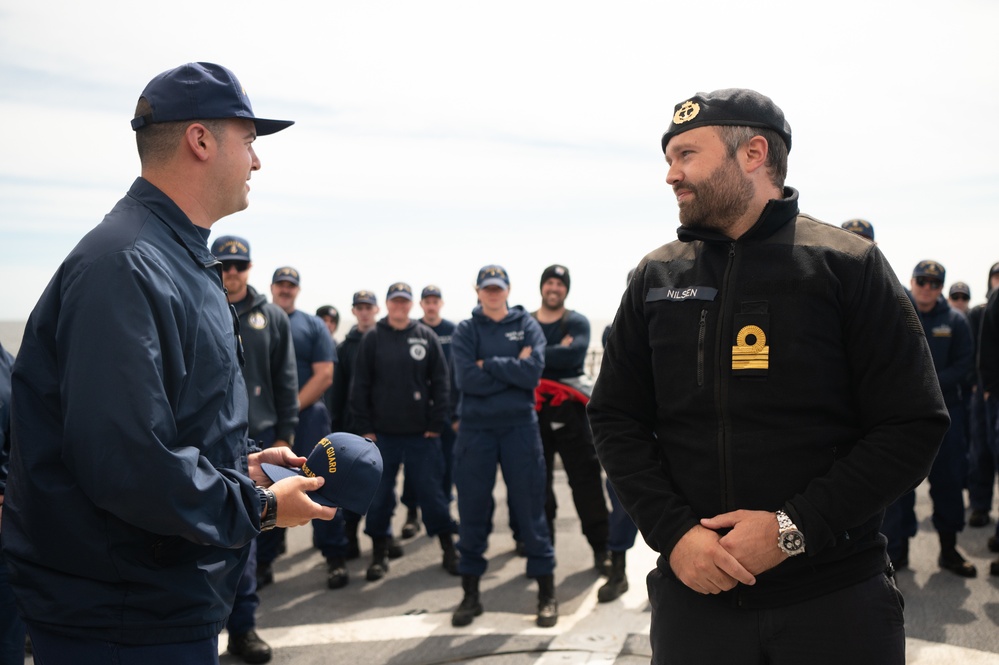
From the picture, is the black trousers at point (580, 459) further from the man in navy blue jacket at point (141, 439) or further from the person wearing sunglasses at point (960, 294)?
the person wearing sunglasses at point (960, 294)

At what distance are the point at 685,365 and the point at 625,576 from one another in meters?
4.17

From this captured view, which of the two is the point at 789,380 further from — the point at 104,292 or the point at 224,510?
the point at 104,292

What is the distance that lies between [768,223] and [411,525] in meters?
6.67

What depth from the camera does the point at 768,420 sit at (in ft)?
7.64

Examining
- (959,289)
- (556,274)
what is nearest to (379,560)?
(556,274)

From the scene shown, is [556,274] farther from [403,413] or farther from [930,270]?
[930,270]

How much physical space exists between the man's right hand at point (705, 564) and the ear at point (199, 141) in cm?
164

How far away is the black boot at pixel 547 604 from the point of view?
553 cm

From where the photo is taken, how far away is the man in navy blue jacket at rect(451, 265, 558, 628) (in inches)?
230

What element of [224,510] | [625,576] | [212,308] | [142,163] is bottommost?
[625,576]

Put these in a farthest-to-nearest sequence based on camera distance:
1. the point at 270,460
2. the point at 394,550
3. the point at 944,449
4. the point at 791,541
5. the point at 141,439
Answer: the point at 394,550, the point at 944,449, the point at 270,460, the point at 791,541, the point at 141,439

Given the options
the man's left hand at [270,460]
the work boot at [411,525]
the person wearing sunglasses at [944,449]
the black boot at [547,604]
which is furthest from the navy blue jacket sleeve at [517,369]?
the man's left hand at [270,460]

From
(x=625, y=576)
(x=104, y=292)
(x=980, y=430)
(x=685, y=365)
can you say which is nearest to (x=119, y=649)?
(x=104, y=292)

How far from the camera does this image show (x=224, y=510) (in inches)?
80.5
